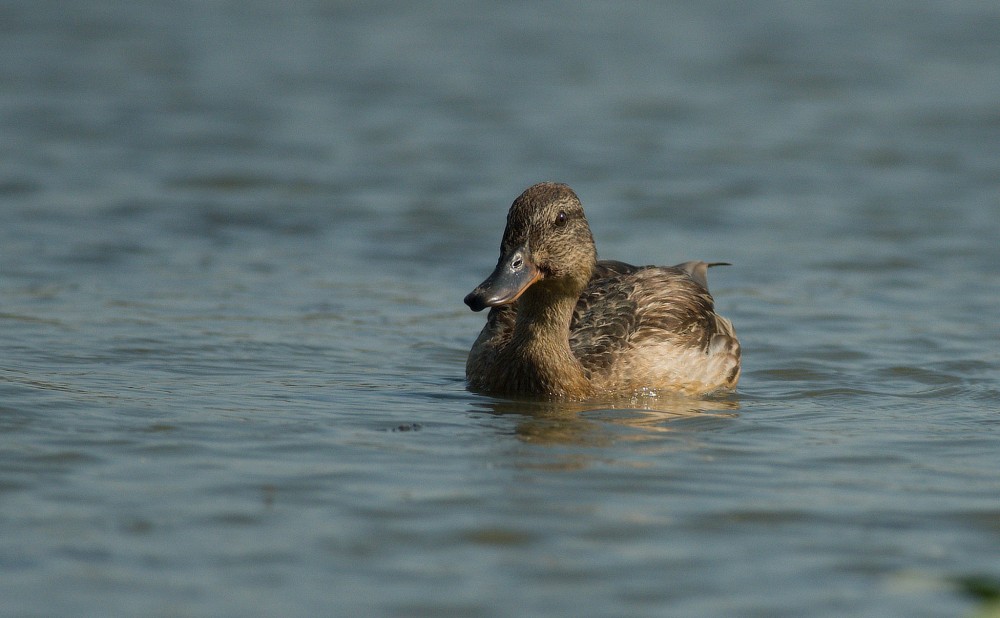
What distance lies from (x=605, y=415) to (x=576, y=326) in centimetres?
133

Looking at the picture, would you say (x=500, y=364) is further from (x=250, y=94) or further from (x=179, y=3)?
(x=179, y=3)

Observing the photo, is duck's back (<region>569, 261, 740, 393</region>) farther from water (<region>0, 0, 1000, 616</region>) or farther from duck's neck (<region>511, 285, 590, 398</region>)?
water (<region>0, 0, 1000, 616</region>)

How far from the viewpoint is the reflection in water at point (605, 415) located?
7.95m

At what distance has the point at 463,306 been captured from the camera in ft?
39.0

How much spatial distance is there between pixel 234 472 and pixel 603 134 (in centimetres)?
1207

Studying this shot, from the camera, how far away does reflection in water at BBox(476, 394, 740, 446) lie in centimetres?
795

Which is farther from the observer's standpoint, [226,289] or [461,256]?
[461,256]

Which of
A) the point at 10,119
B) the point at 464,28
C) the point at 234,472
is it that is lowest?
the point at 234,472

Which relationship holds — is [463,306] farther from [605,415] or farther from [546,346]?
[605,415]

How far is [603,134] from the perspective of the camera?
1834 cm

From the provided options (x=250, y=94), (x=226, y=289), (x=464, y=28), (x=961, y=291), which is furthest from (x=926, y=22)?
(x=226, y=289)

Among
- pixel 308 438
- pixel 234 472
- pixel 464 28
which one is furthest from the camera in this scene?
pixel 464 28

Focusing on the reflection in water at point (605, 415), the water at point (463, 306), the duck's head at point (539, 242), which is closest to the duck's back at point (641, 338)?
the reflection in water at point (605, 415)

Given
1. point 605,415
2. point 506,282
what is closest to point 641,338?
point 605,415
